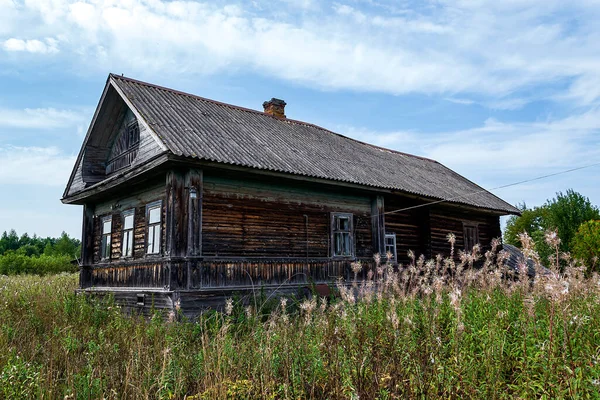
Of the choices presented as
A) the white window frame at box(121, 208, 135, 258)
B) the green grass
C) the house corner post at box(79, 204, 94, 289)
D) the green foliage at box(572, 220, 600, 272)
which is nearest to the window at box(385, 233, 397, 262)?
the white window frame at box(121, 208, 135, 258)

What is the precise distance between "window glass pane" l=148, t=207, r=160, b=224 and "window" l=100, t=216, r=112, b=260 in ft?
10.8

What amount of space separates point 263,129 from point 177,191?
5.99m

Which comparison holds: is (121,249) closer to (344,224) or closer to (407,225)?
(344,224)

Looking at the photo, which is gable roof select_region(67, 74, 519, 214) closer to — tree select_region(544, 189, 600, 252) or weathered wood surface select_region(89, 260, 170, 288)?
weathered wood surface select_region(89, 260, 170, 288)

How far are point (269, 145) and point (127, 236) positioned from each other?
202 inches

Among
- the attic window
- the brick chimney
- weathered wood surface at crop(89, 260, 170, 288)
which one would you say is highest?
the brick chimney

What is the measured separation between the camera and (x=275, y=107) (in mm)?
19172

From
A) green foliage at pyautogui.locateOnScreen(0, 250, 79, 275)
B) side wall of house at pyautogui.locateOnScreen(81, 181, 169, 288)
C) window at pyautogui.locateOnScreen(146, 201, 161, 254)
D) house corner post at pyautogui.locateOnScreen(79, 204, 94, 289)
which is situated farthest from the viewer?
green foliage at pyautogui.locateOnScreen(0, 250, 79, 275)

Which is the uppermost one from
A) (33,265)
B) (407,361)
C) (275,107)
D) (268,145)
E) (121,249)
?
(275,107)

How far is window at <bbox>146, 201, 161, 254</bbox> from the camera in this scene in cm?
1213

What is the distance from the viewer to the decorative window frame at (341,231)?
45.8ft

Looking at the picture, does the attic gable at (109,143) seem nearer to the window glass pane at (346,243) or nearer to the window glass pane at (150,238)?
the window glass pane at (150,238)

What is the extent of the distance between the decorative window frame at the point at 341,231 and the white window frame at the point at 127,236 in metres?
5.92

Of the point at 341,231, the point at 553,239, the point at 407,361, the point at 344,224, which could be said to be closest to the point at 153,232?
the point at 341,231
